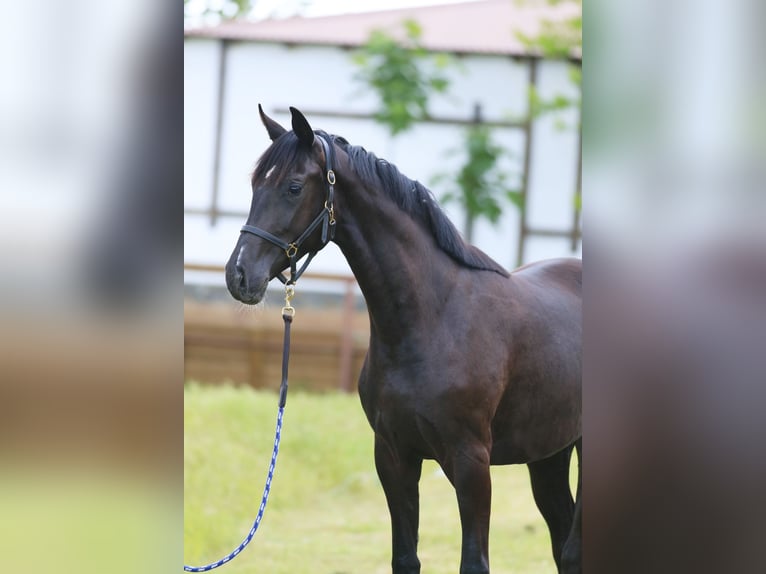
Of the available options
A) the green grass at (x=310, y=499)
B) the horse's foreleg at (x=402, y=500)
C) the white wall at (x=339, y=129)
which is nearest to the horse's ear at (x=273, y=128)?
the horse's foreleg at (x=402, y=500)

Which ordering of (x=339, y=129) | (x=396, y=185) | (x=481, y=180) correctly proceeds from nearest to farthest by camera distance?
1. (x=396, y=185)
2. (x=481, y=180)
3. (x=339, y=129)

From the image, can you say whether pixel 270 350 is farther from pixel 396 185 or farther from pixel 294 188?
pixel 294 188

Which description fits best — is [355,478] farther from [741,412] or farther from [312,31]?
[312,31]

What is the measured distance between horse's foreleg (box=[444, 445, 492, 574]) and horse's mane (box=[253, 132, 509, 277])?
2.31 feet

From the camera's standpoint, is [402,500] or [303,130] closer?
[303,130]

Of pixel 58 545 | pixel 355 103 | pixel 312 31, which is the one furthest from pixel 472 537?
pixel 312 31

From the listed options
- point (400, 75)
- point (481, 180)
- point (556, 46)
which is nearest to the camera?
point (556, 46)

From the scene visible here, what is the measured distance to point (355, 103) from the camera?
12641 mm

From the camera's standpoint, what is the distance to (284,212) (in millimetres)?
2680

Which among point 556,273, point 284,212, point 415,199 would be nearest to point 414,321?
point 415,199

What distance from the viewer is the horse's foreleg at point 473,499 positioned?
281 cm

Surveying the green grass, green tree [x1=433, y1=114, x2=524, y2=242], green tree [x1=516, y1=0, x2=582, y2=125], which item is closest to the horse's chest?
the green grass

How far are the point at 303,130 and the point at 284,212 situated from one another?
26cm

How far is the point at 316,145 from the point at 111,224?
1.63 m
